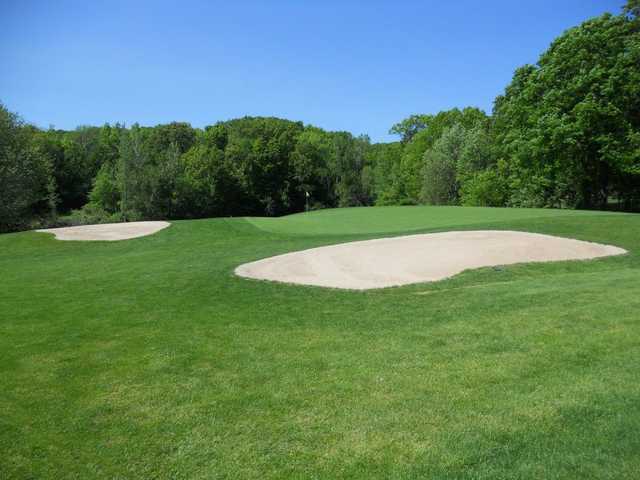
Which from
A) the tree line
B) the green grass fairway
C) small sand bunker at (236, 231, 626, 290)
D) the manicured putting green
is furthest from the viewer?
the tree line

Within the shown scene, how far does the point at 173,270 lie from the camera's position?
519 inches

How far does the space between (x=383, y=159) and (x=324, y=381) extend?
75.5 meters

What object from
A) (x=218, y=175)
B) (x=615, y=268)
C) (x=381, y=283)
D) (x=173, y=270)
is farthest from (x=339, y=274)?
(x=218, y=175)

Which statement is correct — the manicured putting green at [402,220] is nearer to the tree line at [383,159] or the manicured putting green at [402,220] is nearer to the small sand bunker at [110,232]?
the small sand bunker at [110,232]

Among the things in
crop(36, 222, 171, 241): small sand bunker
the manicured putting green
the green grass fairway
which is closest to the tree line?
the manicured putting green

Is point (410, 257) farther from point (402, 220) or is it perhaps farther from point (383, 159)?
point (383, 159)

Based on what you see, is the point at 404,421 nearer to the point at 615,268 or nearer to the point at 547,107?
the point at 615,268

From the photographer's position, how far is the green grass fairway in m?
3.78

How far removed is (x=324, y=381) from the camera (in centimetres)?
530

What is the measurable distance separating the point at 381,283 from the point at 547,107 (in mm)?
30707

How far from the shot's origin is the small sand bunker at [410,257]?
39.1 ft

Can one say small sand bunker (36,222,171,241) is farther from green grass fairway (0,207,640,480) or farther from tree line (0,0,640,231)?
tree line (0,0,640,231)

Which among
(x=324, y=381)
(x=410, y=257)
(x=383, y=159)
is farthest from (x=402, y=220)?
(x=383, y=159)

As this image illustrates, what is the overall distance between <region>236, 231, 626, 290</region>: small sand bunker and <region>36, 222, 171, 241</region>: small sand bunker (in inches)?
459
